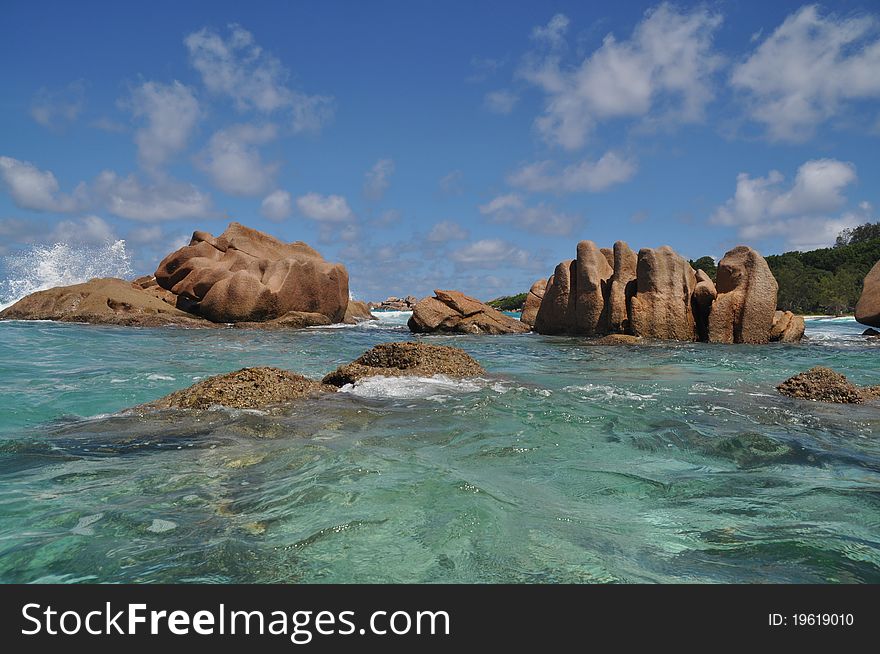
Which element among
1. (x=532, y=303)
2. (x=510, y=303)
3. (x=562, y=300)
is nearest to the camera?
(x=562, y=300)

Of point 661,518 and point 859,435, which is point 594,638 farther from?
point 859,435

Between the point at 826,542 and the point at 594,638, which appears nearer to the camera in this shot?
the point at 594,638

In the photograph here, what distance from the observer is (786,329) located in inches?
759

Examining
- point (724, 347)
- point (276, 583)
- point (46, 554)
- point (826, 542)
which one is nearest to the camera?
point (276, 583)

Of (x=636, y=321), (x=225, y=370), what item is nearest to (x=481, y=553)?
(x=225, y=370)

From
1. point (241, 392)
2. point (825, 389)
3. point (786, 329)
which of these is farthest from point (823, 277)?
point (241, 392)

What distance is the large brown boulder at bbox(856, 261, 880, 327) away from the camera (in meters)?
21.7

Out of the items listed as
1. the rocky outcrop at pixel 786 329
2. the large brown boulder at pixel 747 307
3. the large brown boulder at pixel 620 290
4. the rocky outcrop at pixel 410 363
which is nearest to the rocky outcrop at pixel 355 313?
the large brown boulder at pixel 620 290

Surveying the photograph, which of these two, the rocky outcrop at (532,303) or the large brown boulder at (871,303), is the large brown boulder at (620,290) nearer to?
the rocky outcrop at (532,303)

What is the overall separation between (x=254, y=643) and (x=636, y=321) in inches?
717

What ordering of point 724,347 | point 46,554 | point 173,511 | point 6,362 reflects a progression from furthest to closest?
point 724,347 → point 6,362 → point 173,511 → point 46,554

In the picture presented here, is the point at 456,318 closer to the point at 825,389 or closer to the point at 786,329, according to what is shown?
the point at 786,329

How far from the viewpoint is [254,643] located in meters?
1.97

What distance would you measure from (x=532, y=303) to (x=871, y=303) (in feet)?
44.3
